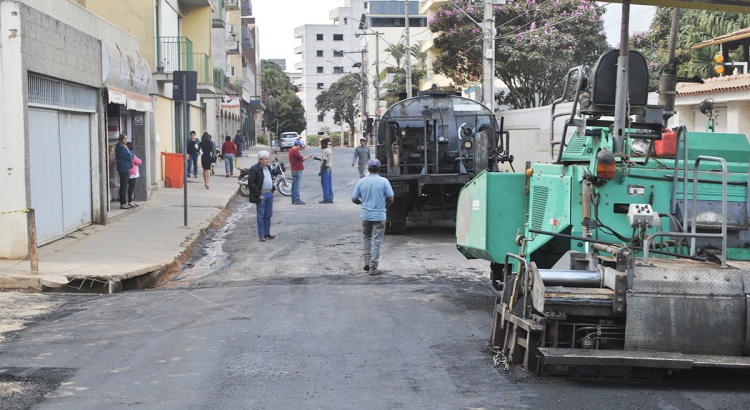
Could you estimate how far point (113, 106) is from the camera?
21.2m

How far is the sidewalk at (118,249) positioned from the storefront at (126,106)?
0.85 m

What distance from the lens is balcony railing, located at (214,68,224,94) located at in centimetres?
3806

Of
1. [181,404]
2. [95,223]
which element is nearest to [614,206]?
[181,404]

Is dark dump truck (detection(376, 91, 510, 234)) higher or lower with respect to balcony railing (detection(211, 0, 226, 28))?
lower

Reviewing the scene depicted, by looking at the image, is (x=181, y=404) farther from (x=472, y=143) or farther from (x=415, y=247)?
(x=472, y=143)

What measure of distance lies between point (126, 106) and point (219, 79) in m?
19.4

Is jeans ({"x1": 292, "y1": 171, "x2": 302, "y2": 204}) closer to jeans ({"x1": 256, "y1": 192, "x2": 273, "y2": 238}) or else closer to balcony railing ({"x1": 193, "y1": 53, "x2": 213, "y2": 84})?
jeans ({"x1": 256, "y1": 192, "x2": 273, "y2": 238})

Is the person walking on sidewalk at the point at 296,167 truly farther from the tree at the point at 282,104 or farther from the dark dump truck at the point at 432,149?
the tree at the point at 282,104

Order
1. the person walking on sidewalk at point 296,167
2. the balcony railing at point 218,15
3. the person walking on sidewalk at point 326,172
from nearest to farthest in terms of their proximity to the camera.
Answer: the person walking on sidewalk at point 296,167
the person walking on sidewalk at point 326,172
the balcony railing at point 218,15

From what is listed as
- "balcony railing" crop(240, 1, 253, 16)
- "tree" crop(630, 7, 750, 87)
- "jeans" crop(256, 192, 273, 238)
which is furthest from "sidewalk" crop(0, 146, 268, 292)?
"balcony railing" crop(240, 1, 253, 16)

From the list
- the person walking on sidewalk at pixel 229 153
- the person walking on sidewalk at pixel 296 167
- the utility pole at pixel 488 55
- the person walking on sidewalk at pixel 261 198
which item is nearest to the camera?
the person walking on sidewalk at pixel 261 198

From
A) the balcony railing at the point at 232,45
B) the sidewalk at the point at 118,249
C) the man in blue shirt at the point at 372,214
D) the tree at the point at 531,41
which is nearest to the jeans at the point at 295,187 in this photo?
the sidewalk at the point at 118,249

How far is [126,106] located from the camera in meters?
20.0

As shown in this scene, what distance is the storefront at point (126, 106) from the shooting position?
1873 centimetres
